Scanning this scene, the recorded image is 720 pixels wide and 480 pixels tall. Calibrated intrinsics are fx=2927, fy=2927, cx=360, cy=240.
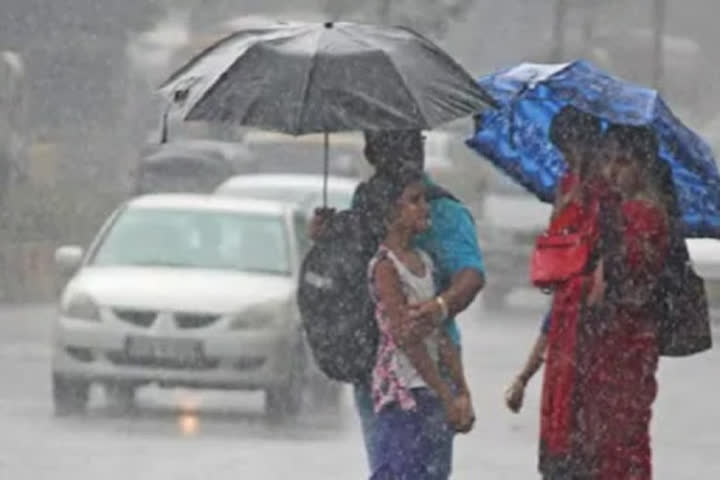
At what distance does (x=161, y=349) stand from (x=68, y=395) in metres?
0.67

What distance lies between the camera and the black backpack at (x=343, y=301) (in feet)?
27.6

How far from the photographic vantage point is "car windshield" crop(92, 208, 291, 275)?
59.7 ft

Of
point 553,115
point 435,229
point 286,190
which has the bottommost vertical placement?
point 286,190

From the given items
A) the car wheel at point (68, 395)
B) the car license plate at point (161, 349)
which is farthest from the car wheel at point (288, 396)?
the car wheel at point (68, 395)

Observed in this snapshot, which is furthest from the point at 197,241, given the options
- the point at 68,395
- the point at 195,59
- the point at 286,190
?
the point at 195,59

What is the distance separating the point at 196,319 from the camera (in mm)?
17250

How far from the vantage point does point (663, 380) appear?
21641 millimetres

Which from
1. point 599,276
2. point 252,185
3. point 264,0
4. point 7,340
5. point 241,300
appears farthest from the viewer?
point 264,0

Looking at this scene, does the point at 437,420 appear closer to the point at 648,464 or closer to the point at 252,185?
the point at 648,464

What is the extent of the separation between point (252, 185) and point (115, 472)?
13.5m

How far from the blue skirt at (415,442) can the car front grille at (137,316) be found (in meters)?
8.92

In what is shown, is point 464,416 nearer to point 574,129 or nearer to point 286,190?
point 574,129

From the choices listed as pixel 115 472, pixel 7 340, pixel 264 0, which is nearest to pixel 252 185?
pixel 7 340

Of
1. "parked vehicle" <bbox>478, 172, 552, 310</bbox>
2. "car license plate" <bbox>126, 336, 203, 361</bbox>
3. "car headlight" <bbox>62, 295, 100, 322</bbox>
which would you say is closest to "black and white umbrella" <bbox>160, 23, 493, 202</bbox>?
"car license plate" <bbox>126, 336, 203, 361</bbox>
